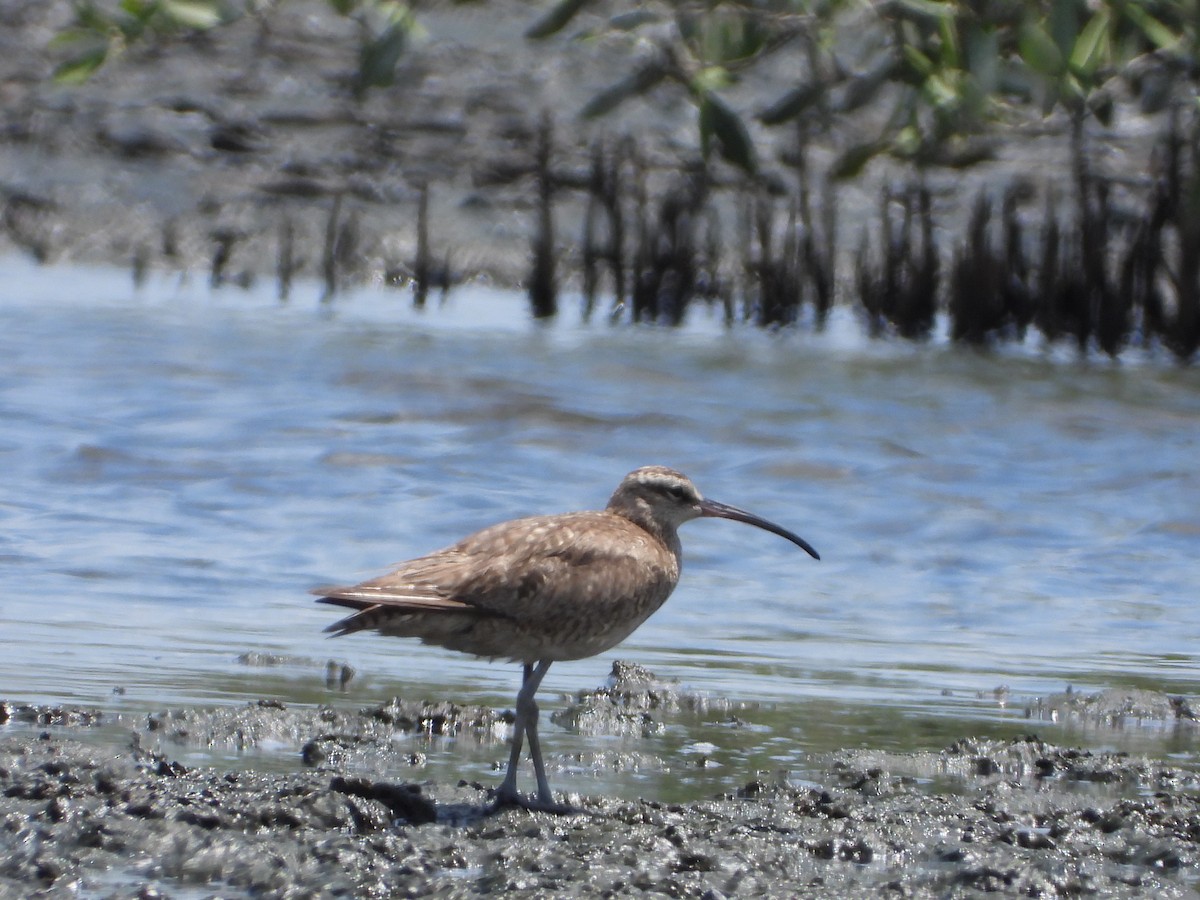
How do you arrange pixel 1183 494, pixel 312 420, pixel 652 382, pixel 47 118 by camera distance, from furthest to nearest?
1. pixel 47 118
2. pixel 652 382
3. pixel 312 420
4. pixel 1183 494

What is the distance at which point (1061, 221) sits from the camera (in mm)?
20281

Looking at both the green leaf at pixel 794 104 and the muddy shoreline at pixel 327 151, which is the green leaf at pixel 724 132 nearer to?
the green leaf at pixel 794 104

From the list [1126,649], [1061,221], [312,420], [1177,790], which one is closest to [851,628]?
[1126,649]

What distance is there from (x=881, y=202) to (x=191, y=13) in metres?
11.7

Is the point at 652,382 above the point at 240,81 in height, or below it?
below

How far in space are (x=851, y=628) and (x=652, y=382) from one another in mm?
6361

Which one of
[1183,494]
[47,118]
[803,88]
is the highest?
[47,118]

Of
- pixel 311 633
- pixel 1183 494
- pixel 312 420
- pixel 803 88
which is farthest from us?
pixel 312 420

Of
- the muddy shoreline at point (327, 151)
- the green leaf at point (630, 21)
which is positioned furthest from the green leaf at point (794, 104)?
the muddy shoreline at point (327, 151)

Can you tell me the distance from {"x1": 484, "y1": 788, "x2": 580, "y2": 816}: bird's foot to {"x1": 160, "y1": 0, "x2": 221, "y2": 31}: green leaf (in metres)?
3.26

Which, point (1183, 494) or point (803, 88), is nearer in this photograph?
point (803, 88)

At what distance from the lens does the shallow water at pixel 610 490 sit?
275 inches

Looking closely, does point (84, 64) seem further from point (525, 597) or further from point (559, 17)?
point (525, 597)

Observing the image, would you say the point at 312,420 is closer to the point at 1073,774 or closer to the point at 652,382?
the point at 652,382
